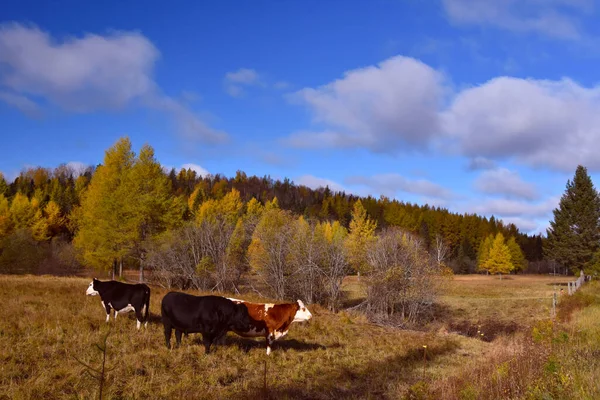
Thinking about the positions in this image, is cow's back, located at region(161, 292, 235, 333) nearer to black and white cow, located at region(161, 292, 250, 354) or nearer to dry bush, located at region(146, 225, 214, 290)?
black and white cow, located at region(161, 292, 250, 354)

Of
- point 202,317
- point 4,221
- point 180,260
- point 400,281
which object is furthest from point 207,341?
point 4,221

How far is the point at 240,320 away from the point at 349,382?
320 centimetres

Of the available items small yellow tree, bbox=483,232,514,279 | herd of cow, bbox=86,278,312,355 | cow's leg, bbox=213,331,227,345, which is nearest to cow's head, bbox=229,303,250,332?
herd of cow, bbox=86,278,312,355

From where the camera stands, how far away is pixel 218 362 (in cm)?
874

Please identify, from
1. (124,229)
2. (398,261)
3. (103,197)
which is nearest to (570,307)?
(398,261)

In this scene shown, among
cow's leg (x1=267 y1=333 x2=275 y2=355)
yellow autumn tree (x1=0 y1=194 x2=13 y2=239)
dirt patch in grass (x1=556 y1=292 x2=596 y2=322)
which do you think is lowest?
dirt patch in grass (x1=556 y1=292 x2=596 y2=322)

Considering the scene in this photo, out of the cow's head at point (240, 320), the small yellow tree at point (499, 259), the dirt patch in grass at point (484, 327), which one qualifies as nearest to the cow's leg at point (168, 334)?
the cow's head at point (240, 320)

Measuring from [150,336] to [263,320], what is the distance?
283 centimetres

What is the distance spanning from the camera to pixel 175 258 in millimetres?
25906

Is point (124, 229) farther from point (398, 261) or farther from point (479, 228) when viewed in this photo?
point (479, 228)

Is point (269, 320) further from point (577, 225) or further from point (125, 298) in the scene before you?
point (577, 225)

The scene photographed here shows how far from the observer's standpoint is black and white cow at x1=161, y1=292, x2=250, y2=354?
31.5 feet

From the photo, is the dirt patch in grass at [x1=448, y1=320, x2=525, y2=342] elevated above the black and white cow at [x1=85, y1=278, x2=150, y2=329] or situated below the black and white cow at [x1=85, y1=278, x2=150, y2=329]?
below

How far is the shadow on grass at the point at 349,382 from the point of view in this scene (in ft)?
24.1
